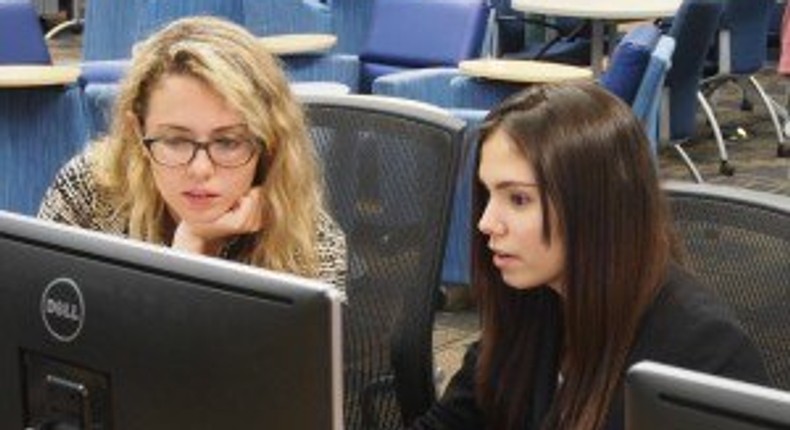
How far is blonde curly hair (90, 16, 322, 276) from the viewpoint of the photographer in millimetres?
1781

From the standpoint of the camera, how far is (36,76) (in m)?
4.20

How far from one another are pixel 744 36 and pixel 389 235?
196 inches

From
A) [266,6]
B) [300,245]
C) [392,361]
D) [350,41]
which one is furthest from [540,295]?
[350,41]

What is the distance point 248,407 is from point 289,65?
4.43 m

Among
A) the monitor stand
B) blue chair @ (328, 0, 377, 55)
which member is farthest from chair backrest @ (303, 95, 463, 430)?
blue chair @ (328, 0, 377, 55)

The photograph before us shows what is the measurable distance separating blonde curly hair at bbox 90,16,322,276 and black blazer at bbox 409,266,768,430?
519 millimetres

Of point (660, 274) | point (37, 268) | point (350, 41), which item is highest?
point (37, 268)

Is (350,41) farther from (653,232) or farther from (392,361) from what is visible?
(653,232)

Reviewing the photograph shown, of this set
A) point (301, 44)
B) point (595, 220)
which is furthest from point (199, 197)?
point (301, 44)

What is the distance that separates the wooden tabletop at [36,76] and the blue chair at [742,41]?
11.3 feet

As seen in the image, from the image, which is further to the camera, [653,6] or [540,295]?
[653,6]

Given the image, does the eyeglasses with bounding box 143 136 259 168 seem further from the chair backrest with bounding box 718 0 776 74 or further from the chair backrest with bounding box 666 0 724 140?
the chair backrest with bounding box 718 0 776 74

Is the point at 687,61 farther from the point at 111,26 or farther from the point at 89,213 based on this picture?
the point at 89,213

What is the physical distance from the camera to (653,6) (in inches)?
252
